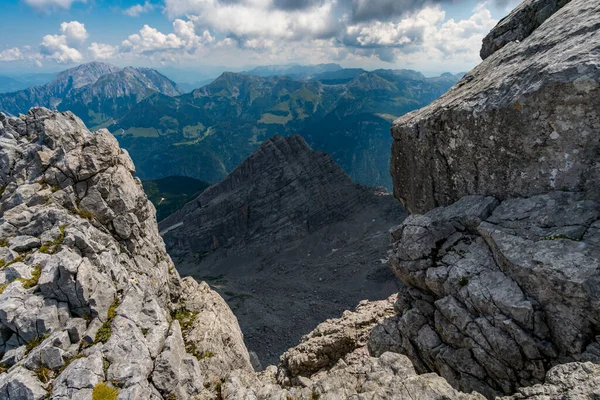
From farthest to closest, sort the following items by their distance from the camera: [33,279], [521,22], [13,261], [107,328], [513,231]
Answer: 1. [521,22]
2. [13,261]
3. [33,279]
4. [107,328]
5. [513,231]

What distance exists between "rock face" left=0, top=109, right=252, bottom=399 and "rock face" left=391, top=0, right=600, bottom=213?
21.6 metres

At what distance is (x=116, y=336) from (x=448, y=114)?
83.8ft

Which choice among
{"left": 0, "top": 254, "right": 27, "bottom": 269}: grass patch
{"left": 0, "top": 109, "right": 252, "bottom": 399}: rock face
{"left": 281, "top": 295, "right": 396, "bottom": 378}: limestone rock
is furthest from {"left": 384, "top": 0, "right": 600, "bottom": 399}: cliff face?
{"left": 0, "top": 254, "right": 27, "bottom": 269}: grass patch

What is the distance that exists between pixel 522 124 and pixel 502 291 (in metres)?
9.47

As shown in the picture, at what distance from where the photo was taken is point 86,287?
20.0 m

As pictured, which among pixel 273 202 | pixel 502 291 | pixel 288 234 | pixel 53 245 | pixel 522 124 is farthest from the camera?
pixel 273 202

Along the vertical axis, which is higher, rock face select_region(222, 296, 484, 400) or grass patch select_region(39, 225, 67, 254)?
grass patch select_region(39, 225, 67, 254)

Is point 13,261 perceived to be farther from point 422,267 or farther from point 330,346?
point 422,267

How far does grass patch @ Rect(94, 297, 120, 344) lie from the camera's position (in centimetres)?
1855

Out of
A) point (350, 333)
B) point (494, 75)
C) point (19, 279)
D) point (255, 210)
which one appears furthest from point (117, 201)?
point (255, 210)

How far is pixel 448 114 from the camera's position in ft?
70.5

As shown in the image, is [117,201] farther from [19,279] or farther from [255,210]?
[255,210]

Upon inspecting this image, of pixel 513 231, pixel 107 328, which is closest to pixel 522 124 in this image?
pixel 513 231

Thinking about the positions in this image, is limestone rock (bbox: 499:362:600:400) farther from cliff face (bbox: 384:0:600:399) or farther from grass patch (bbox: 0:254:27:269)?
grass patch (bbox: 0:254:27:269)
